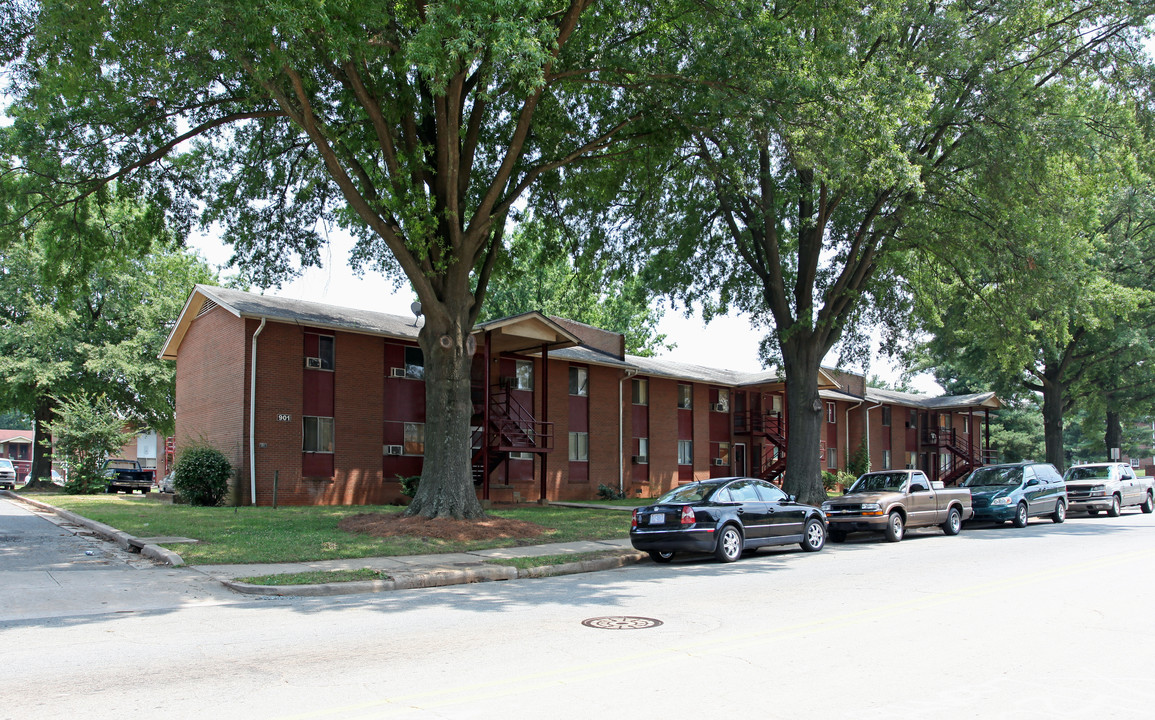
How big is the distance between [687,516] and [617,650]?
6955mm

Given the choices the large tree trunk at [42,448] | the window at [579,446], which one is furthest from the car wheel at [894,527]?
the large tree trunk at [42,448]

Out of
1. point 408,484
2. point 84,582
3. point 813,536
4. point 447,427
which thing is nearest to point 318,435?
point 408,484

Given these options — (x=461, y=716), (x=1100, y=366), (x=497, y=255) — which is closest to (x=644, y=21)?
(x=497, y=255)

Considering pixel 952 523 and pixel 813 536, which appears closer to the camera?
pixel 813 536

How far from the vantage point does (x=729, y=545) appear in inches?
560

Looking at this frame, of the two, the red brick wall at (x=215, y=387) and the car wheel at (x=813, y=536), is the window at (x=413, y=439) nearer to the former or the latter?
the red brick wall at (x=215, y=387)

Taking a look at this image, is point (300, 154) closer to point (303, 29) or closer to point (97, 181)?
point (97, 181)

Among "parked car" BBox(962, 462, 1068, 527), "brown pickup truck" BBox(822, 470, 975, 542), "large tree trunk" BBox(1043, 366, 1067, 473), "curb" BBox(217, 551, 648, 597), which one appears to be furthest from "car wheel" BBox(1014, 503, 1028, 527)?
"large tree trunk" BBox(1043, 366, 1067, 473)

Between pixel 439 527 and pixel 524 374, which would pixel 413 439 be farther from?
pixel 439 527

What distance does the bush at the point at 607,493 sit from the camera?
32625 mm

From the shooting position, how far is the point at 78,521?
19.2 metres

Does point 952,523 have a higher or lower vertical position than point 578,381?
lower

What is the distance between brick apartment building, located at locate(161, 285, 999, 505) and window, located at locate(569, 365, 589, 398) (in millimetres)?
65

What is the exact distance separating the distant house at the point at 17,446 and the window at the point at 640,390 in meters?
55.2
